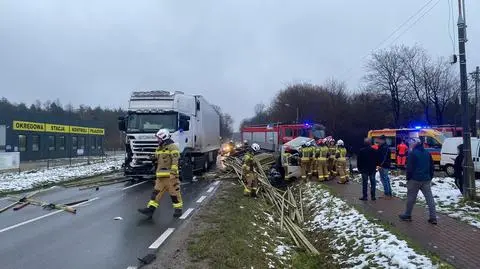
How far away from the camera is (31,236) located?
8.69 meters

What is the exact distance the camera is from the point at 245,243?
26.7 ft

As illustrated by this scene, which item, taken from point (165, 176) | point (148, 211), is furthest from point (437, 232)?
point (148, 211)

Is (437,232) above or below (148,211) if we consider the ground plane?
below

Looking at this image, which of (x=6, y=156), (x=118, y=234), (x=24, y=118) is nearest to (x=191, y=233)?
(x=118, y=234)

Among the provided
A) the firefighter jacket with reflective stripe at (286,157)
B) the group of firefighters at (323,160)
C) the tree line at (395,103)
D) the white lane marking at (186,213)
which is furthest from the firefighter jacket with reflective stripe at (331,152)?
the tree line at (395,103)

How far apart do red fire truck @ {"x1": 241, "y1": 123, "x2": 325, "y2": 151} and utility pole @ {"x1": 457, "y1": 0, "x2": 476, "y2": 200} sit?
63.6 feet

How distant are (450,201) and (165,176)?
7.39 m

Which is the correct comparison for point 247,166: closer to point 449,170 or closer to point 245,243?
point 245,243

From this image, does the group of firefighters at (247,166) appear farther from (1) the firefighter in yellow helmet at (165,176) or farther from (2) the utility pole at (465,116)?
(2) the utility pole at (465,116)

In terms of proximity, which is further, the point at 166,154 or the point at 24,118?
the point at 24,118

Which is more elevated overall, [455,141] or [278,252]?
[455,141]

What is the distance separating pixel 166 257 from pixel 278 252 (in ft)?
6.71

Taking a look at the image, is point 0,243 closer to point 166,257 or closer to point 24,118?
point 166,257

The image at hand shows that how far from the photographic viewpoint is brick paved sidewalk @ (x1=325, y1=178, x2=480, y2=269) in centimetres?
704
